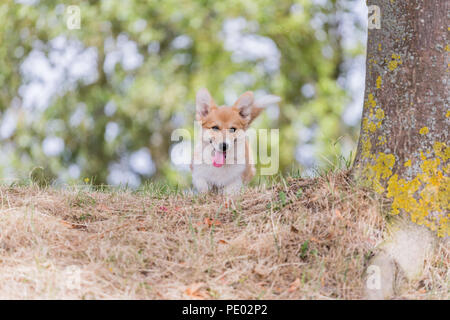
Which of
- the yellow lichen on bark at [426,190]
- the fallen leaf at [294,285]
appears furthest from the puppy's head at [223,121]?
the fallen leaf at [294,285]

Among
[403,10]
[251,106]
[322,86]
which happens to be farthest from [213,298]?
[322,86]

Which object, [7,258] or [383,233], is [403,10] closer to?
[383,233]

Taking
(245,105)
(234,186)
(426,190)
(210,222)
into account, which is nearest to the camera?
(426,190)

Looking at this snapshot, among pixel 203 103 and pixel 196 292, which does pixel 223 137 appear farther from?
pixel 196 292

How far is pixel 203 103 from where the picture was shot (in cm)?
493

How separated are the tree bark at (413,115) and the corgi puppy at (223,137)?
1560 mm

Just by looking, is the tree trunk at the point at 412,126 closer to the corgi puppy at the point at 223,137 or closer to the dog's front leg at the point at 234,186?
the dog's front leg at the point at 234,186

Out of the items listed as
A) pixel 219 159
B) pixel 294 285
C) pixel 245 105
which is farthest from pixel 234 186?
pixel 294 285

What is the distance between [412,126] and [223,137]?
181 centimetres

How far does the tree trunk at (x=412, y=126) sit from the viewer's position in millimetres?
3271

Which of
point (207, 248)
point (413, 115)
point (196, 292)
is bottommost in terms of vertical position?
point (196, 292)

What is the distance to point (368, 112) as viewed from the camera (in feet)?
11.5
